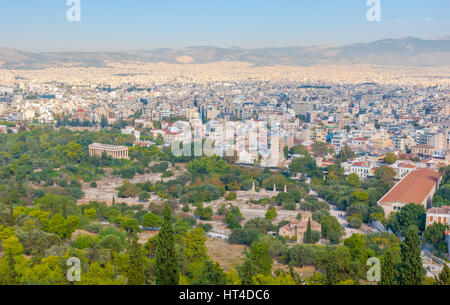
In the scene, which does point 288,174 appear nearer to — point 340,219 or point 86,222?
point 340,219

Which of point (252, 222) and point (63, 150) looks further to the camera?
point (63, 150)

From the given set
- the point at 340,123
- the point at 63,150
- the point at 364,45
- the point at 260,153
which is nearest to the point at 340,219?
the point at 260,153

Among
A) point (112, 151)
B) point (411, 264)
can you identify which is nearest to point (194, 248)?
point (411, 264)

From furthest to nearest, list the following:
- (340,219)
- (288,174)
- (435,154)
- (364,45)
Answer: (364,45) < (435,154) < (288,174) < (340,219)

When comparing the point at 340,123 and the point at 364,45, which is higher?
the point at 364,45

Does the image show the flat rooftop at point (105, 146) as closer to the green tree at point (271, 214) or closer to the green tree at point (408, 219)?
the green tree at point (271, 214)

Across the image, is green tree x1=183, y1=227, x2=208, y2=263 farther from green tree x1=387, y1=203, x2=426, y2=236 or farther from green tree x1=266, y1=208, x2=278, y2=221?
green tree x1=387, y1=203, x2=426, y2=236

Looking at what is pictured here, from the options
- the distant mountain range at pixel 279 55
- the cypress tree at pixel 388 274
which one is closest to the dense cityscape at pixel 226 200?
the cypress tree at pixel 388 274
